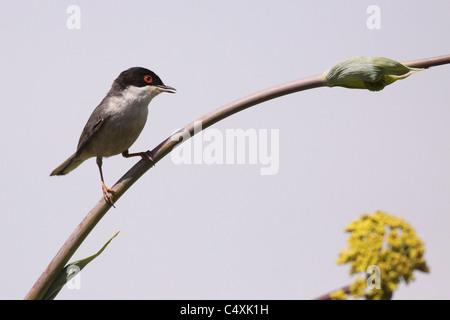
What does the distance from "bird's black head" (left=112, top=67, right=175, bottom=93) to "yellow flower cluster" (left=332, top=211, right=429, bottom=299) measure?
2.32 meters

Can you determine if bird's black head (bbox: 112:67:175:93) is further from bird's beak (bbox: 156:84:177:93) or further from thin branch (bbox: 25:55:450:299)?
thin branch (bbox: 25:55:450:299)

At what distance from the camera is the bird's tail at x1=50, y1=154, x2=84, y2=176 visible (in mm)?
4111

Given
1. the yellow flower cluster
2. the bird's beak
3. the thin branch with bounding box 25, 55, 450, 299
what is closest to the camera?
the yellow flower cluster

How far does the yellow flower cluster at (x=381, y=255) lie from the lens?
1.65 metres

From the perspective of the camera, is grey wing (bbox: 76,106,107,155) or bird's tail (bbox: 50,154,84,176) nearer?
grey wing (bbox: 76,106,107,155)

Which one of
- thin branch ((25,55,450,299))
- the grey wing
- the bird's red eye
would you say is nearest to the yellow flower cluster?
thin branch ((25,55,450,299))

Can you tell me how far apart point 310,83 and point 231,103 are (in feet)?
1.23

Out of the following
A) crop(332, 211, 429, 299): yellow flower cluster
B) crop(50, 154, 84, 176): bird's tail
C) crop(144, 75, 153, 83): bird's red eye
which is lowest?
crop(332, 211, 429, 299): yellow flower cluster

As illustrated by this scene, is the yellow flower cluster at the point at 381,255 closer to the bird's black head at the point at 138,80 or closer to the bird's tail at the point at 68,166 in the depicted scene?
the bird's black head at the point at 138,80
